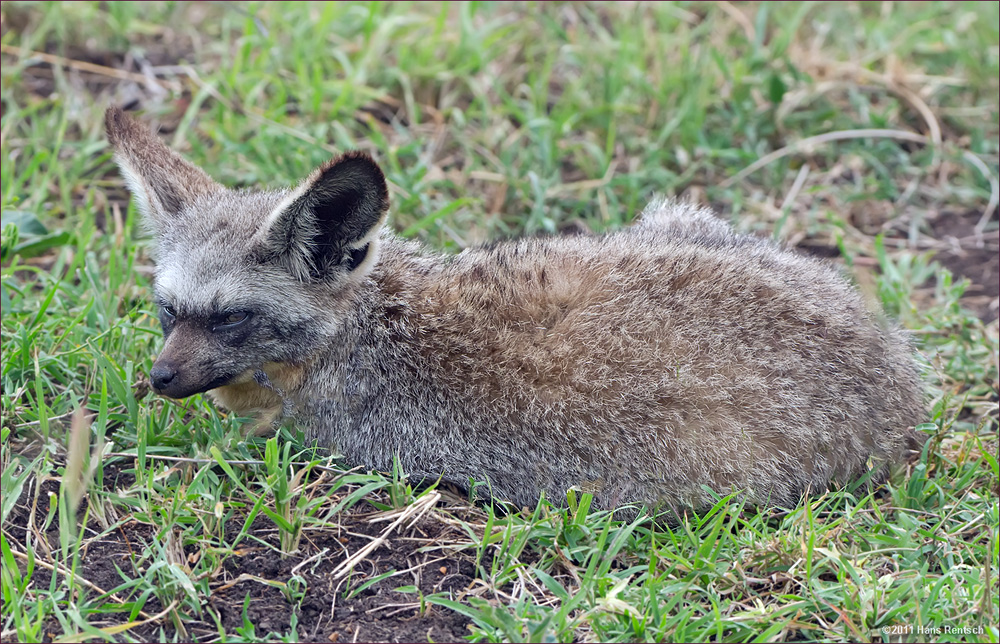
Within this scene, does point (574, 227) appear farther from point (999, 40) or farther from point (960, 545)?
point (999, 40)

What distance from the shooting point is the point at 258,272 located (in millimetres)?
4797

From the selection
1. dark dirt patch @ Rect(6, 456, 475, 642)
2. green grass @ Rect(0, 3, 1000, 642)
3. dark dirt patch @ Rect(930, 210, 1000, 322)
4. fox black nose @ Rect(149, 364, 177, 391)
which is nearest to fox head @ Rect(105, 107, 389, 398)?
fox black nose @ Rect(149, 364, 177, 391)

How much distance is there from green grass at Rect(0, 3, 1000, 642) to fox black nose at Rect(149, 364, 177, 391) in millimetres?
244

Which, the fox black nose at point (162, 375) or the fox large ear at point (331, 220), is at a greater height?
the fox large ear at point (331, 220)

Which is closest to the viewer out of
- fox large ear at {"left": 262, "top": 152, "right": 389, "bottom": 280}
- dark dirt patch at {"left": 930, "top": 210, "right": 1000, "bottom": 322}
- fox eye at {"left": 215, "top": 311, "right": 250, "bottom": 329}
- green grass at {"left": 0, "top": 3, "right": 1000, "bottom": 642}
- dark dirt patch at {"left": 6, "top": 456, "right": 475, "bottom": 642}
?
dark dirt patch at {"left": 6, "top": 456, "right": 475, "bottom": 642}

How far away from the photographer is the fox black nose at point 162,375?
4605 millimetres

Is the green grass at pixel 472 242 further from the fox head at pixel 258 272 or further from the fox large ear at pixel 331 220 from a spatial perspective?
the fox large ear at pixel 331 220

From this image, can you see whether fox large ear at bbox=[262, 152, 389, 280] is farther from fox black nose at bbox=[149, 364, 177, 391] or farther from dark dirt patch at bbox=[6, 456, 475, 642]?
dark dirt patch at bbox=[6, 456, 475, 642]

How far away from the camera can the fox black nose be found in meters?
4.61

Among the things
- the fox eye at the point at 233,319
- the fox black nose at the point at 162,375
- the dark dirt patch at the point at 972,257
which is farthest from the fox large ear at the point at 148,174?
the dark dirt patch at the point at 972,257

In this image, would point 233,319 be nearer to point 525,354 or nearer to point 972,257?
point 525,354

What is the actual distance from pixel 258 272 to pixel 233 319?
0.24m

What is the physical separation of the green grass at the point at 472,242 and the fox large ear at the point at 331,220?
0.82m

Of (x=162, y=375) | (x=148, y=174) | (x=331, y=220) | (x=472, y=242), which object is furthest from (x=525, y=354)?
(x=472, y=242)
